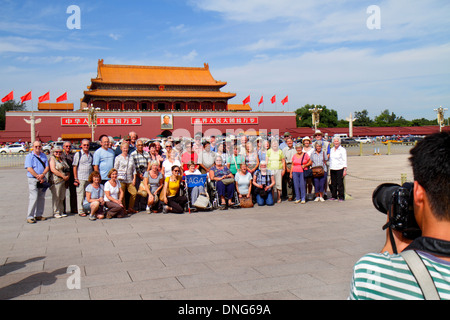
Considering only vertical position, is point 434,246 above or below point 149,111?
below

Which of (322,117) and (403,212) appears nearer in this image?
(403,212)

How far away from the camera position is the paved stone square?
3.61m

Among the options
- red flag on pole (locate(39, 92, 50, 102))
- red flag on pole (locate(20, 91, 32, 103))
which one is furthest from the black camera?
red flag on pole (locate(39, 92, 50, 102))

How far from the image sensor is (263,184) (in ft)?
28.2

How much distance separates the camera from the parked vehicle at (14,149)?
33.4 meters

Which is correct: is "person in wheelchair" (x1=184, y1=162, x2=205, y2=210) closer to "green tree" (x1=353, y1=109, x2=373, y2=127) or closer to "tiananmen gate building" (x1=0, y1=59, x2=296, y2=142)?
"tiananmen gate building" (x1=0, y1=59, x2=296, y2=142)

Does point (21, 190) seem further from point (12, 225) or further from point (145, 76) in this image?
point (145, 76)

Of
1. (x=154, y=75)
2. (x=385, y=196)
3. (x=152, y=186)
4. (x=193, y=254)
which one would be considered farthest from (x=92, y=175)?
(x=154, y=75)

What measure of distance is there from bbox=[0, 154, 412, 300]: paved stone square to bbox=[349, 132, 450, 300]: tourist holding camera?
2303mm

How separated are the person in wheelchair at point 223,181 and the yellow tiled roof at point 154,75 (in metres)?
35.1

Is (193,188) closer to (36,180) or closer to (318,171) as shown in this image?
(318,171)

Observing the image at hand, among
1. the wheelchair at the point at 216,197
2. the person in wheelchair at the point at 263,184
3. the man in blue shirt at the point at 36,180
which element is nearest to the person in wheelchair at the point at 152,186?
the wheelchair at the point at 216,197

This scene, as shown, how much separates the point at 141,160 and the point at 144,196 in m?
0.90

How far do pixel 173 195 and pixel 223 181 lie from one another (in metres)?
1.17
